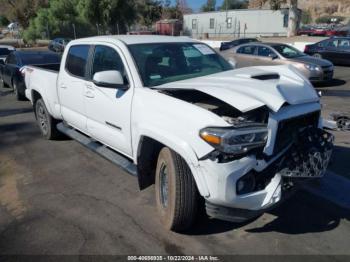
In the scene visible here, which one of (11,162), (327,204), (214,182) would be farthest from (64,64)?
(327,204)

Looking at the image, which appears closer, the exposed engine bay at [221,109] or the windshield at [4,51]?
the exposed engine bay at [221,109]

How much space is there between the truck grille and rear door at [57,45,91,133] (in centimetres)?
268

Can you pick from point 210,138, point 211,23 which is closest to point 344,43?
point 210,138

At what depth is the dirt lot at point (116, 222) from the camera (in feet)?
11.4

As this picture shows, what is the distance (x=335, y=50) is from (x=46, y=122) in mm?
15373

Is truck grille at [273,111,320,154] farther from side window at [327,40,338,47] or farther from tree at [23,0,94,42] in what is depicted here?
tree at [23,0,94,42]

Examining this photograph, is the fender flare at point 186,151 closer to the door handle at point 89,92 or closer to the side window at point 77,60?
the door handle at point 89,92

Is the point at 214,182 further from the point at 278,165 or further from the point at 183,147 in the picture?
the point at 278,165

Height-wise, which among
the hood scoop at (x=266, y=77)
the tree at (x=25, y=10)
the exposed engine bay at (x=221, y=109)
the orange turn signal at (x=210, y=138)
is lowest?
the orange turn signal at (x=210, y=138)

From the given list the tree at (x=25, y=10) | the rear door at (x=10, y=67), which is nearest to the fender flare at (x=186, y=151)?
the rear door at (x=10, y=67)

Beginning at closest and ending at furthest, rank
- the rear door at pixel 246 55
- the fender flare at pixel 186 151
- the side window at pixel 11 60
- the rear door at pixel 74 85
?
1. the fender flare at pixel 186 151
2. the rear door at pixel 74 85
3. the side window at pixel 11 60
4. the rear door at pixel 246 55

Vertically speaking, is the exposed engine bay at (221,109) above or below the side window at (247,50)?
above

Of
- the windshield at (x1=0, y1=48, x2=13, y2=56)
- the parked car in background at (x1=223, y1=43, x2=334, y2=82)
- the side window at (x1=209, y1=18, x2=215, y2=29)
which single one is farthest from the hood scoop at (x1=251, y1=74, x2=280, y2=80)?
the side window at (x1=209, y1=18, x2=215, y2=29)

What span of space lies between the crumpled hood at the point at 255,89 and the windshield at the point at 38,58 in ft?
26.2
